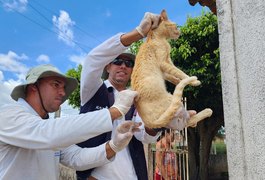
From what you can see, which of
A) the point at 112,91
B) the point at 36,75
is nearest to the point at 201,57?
the point at 112,91

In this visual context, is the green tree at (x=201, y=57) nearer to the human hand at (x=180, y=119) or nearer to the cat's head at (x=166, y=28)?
the cat's head at (x=166, y=28)

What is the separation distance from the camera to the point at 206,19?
730 centimetres

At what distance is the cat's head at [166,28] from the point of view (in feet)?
5.28

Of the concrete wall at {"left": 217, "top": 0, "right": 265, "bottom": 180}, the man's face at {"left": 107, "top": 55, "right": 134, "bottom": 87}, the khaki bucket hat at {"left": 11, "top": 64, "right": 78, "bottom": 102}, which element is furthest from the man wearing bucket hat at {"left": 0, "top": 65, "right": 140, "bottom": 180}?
the concrete wall at {"left": 217, "top": 0, "right": 265, "bottom": 180}

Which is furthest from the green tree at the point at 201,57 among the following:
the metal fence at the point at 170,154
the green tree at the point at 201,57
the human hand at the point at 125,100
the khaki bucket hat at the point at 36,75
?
the human hand at the point at 125,100

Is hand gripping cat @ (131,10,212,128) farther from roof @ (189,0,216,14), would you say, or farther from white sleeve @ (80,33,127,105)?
roof @ (189,0,216,14)

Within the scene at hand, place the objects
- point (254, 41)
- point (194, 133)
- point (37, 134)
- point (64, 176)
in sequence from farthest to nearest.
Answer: point (194, 133) < point (64, 176) < point (37, 134) < point (254, 41)

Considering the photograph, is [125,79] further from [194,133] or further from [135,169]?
[194,133]

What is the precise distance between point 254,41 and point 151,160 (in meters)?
4.70

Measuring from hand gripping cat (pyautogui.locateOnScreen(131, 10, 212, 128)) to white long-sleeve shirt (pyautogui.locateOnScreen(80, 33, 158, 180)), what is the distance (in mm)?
256

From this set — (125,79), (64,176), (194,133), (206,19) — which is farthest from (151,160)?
(194,133)

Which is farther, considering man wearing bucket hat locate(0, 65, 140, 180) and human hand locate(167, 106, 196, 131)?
man wearing bucket hat locate(0, 65, 140, 180)

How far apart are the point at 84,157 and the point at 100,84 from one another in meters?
0.45

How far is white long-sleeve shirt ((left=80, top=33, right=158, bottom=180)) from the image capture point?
1785 millimetres
